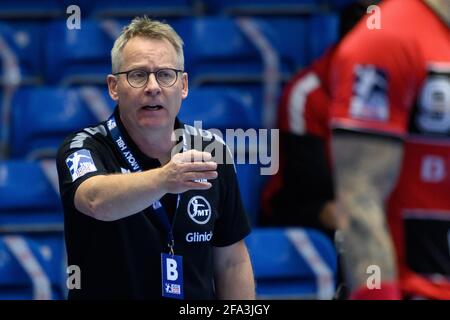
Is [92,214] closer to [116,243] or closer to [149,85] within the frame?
[116,243]

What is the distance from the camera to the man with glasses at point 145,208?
10.5ft

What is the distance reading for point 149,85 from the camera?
10.4 ft

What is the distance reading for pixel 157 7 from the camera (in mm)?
6359

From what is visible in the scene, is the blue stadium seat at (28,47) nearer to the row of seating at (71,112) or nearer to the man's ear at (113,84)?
the row of seating at (71,112)

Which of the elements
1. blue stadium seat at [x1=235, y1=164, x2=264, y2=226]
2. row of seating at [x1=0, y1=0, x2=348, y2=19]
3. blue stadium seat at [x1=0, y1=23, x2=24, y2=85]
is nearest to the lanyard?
blue stadium seat at [x1=235, y1=164, x2=264, y2=226]

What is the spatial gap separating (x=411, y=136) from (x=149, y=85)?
80 cm

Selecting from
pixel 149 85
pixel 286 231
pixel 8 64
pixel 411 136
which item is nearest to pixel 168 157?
pixel 149 85

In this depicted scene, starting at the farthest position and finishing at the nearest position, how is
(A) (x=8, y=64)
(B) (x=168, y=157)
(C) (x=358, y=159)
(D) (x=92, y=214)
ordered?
(A) (x=8, y=64)
(B) (x=168, y=157)
(D) (x=92, y=214)
(C) (x=358, y=159)

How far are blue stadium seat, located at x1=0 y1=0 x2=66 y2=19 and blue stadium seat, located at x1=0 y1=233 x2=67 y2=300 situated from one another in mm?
1753

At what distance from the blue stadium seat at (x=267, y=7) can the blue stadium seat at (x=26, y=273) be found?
6.67ft

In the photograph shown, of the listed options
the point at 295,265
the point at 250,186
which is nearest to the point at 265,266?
the point at 295,265

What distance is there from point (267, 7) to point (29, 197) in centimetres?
190
